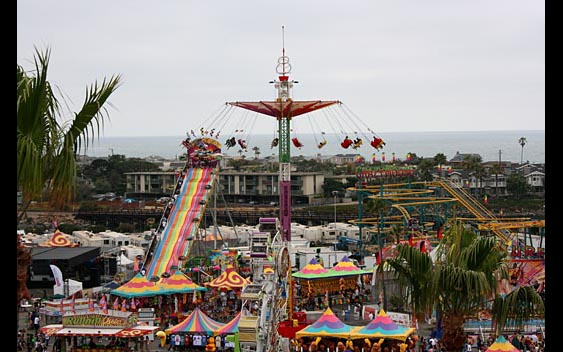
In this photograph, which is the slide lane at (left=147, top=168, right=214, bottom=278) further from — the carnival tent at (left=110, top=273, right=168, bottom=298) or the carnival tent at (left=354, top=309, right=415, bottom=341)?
the carnival tent at (left=354, top=309, right=415, bottom=341)

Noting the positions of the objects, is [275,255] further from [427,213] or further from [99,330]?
[427,213]

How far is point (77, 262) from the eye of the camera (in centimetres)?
3984

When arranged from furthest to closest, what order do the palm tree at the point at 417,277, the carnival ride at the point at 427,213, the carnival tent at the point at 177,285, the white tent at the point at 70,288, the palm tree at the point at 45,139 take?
the carnival ride at the point at 427,213
the white tent at the point at 70,288
the carnival tent at the point at 177,285
the palm tree at the point at 417,277
the palm tree at the point at 45,139

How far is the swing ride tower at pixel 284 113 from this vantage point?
98.7 feet

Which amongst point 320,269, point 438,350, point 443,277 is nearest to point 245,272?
point 320,269

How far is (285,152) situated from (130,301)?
27.6 feet

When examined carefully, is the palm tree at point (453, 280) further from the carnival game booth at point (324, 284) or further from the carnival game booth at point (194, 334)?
the carnival game booth at point (324, 284)

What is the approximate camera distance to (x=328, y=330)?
24250 millimetres

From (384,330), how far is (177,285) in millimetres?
11916

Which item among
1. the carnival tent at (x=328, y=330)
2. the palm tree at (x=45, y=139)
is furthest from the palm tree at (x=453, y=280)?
the carnival tent at (x=328, y=330)

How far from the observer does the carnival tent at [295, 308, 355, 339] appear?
2403 cm

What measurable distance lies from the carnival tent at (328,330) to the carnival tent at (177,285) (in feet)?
30.5

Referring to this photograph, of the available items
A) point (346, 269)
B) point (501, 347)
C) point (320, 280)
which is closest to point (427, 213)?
point (346, 269)

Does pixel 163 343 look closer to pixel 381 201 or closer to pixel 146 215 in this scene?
pixel 381 201
